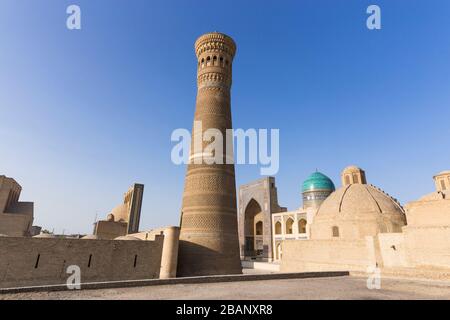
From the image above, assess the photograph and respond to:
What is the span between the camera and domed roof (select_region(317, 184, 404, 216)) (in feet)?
66.6

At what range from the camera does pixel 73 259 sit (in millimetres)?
12562

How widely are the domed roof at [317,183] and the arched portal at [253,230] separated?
302 inches

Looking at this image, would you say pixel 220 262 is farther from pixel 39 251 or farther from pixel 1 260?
pixel 1 260

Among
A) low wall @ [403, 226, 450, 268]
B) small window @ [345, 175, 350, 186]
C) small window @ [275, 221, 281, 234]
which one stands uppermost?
small window @ [345, 175, 350, 186]

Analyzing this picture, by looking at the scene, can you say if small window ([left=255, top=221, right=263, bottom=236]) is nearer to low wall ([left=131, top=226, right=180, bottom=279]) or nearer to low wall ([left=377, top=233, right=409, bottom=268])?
low wall ([left=377, top=233, right=409, bottom=268])

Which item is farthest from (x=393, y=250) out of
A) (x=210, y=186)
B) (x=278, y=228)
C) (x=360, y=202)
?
(x=278, y=228)

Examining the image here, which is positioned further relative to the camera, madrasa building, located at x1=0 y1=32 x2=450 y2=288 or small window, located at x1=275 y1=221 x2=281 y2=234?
small window, located at x1=275 y1=221 x2=281 y2=234

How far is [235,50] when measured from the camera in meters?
17.8

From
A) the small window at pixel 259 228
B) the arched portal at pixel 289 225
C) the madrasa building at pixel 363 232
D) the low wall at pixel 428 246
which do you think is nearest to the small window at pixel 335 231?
the madrasa building at pixel 363 232

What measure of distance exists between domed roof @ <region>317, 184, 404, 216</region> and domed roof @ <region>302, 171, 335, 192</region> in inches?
495

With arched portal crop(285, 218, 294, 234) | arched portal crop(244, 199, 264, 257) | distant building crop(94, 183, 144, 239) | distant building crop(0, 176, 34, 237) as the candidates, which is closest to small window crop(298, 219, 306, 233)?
arched portal crop(285, 218, 294, 234)

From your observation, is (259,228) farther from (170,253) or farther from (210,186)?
(170,253)

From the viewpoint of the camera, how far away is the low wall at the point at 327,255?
699 inches

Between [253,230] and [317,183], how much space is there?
10985 mm
